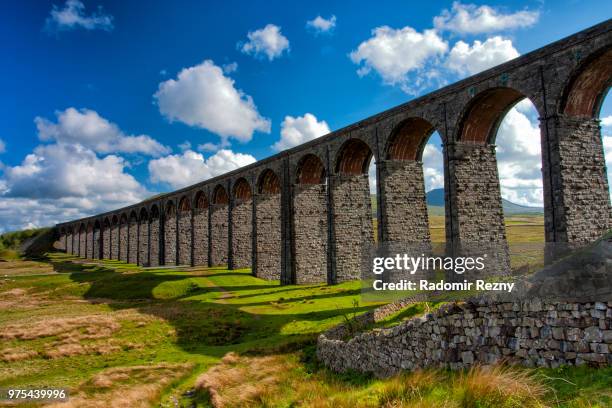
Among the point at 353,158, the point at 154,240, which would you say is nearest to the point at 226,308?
the point at 353,158

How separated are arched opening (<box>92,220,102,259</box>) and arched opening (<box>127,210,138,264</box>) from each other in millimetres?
20644

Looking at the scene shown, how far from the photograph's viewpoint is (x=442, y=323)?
9.91 m

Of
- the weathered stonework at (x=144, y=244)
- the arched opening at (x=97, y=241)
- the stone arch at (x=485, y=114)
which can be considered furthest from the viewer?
the arched opening at (x=97, y=241)

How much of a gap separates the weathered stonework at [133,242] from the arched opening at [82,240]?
32.7 metres

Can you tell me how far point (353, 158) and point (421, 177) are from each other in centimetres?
620

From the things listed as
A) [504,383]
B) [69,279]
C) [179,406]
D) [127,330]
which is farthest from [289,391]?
[69,279]

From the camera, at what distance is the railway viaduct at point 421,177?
56.3 feet

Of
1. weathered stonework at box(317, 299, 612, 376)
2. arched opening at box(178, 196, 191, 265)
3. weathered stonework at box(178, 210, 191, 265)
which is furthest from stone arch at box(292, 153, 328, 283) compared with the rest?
weathered stonework at box(178, 210, 191, 265)

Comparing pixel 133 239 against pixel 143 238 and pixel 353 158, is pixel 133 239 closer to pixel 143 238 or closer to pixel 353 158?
pixel 143 238

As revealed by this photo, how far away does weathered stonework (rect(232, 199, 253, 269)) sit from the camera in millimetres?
45188

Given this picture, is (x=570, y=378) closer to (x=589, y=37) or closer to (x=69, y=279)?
(x=589, y=37)

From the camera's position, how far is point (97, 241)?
92875 mm

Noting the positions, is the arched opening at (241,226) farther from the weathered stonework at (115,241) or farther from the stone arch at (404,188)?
the weathered stonework at (115,241)

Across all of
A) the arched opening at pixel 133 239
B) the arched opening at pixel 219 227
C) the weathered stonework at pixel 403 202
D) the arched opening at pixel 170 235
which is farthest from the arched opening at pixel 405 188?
the arched opening at pixel 133 239
